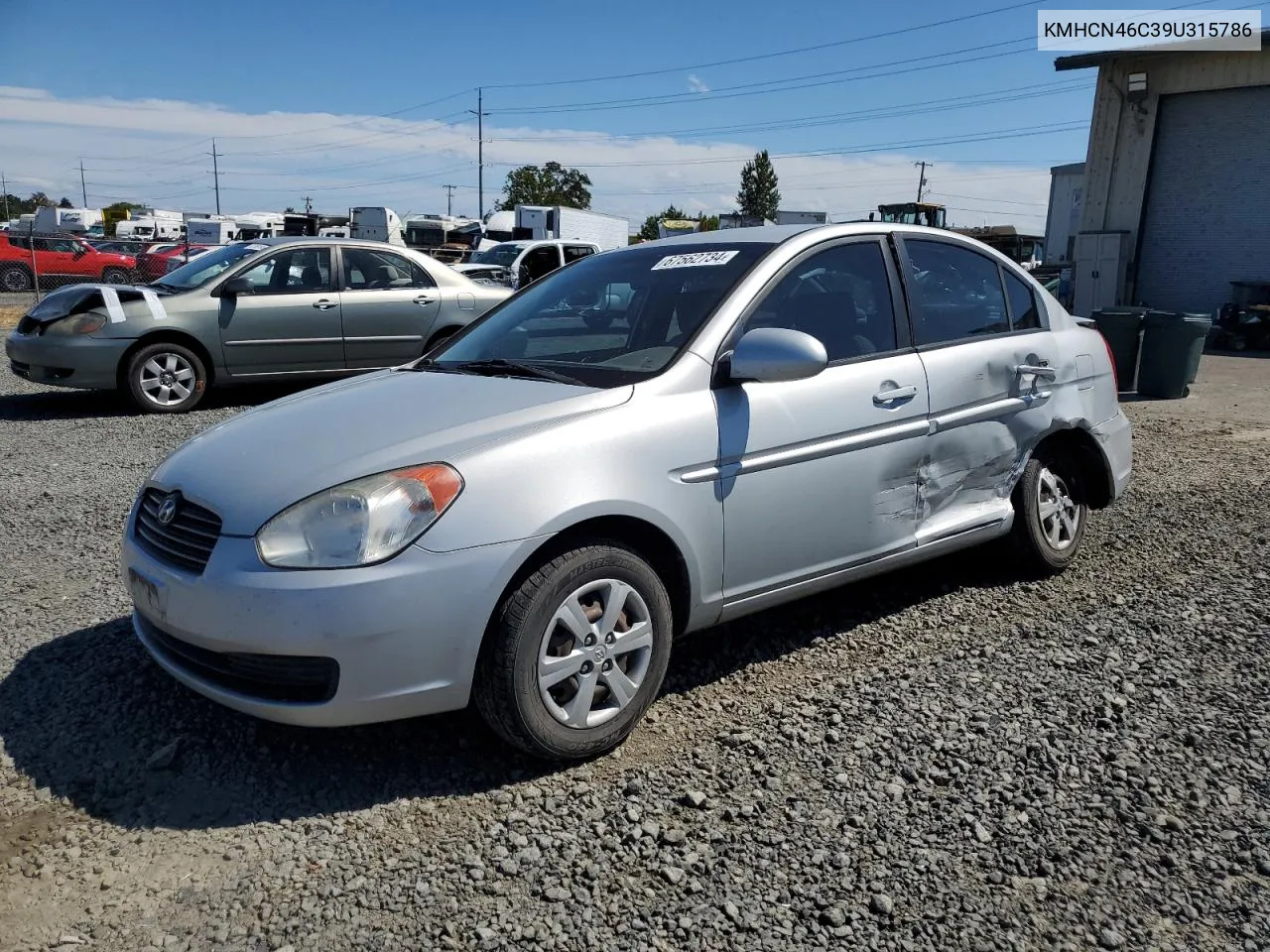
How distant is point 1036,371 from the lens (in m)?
4.43

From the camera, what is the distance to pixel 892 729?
127 inches

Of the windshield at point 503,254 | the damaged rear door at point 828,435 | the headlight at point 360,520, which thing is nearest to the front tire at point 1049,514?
the damaged rear door at point 828,435

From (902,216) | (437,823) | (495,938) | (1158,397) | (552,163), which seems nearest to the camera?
(495,938)

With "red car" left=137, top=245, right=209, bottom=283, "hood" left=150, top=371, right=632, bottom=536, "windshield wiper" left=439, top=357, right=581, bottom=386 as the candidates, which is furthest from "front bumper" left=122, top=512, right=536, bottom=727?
"red car" left=137, top=245, right=209, bottom=283

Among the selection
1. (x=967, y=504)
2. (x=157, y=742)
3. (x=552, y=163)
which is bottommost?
(x=157, y=742)

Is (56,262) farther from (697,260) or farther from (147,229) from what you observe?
(697,260)

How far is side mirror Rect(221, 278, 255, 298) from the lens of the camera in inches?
361

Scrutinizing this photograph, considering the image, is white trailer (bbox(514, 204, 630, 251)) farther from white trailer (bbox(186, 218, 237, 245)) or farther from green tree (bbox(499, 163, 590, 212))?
green tree (bbox(499, 163, 590, 212))

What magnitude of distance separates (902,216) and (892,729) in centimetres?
2960

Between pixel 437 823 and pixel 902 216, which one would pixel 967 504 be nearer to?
pixel 437 823

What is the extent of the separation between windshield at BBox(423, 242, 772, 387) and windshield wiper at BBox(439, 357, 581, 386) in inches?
1.2

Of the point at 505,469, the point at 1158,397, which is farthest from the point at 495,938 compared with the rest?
the point at 1158,397

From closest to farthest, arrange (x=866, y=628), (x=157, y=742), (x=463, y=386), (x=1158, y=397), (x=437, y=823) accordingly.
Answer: (x=437, y=823), (x=157, y=742), (x=463, y=386), (x=866, y=628), (x=1158, y=397)

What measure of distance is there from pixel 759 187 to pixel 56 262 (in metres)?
72.1
